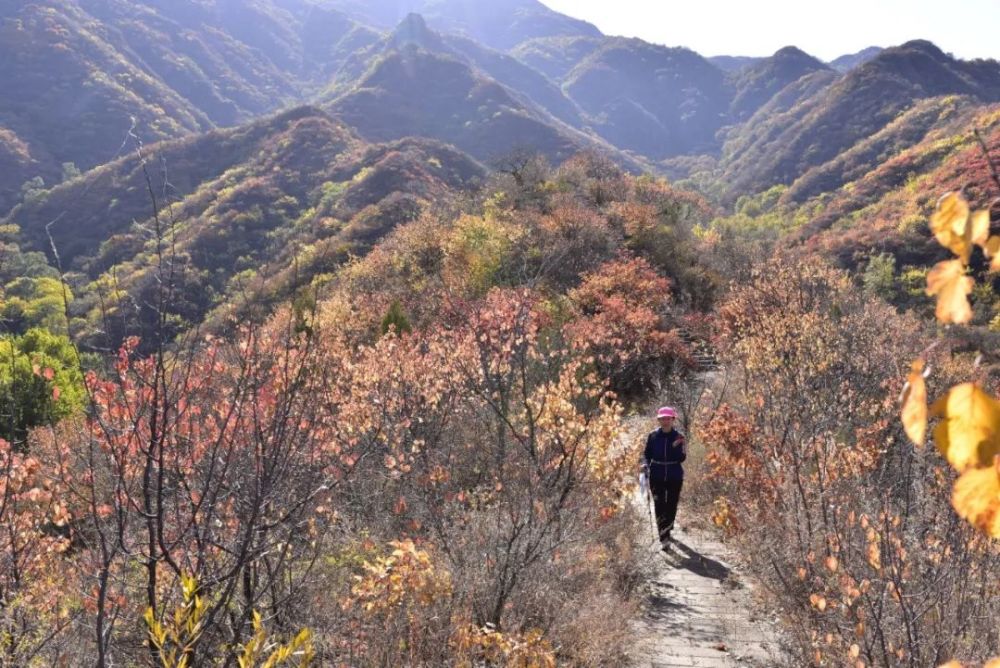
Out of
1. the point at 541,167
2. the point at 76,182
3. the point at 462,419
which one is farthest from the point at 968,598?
the point at 76,182

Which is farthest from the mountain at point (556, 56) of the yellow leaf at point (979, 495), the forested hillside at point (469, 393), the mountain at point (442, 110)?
the yellow leaf at point (979, 495)

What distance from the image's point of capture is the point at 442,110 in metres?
90.3

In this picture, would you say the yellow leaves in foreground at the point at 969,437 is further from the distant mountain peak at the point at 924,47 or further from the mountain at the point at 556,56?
the mountain at the point at 556,56

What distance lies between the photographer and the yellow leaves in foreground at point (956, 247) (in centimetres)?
76

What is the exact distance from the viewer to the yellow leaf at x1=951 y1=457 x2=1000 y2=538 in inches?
30.1

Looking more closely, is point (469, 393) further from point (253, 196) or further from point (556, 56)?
point (556, 56)

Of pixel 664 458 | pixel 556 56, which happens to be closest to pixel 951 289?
pixel 664 458

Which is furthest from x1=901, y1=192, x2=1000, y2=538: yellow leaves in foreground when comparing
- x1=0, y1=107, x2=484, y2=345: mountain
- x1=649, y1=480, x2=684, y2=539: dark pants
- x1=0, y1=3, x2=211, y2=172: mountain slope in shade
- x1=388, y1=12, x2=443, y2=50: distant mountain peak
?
x1=388, y1=12, x2=443, y2=50: distant mountain peak

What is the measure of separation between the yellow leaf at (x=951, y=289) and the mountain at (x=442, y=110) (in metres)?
74.4

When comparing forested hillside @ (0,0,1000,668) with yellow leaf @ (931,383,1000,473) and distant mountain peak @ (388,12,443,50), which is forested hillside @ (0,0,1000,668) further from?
distant mountain peak @ (388,12,443,50)

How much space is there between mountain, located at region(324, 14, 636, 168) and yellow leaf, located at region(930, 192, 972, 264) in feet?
244

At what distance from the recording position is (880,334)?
42.8ft

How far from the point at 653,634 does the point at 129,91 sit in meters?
Result: 88.7

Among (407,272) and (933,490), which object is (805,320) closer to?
(933,490)
